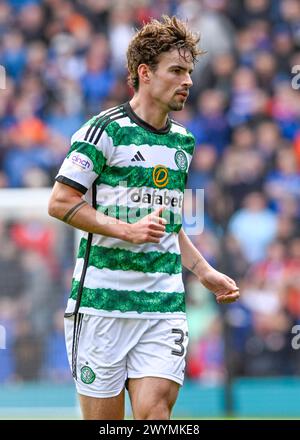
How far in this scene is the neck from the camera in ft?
19.4

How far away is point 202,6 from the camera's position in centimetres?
1483

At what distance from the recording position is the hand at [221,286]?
602 cm

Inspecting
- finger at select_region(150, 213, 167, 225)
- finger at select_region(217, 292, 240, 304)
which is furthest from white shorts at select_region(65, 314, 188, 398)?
finger at select_region(150, 213, 167, 225)

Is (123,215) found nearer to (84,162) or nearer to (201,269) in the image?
(84,162)

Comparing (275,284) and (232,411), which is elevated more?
(275,284)

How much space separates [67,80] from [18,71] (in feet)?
2.57

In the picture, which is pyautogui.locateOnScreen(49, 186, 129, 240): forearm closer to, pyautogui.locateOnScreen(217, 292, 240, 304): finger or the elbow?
the elbow

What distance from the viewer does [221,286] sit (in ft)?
19.9

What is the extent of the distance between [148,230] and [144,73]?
0.96m

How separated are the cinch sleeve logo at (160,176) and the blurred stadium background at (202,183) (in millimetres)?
4967

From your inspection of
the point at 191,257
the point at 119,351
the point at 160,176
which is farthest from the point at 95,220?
the point at 191,257

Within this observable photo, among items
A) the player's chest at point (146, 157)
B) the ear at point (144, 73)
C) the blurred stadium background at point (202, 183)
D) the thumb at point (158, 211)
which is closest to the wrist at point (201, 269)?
the player's chest at point (146, 157)

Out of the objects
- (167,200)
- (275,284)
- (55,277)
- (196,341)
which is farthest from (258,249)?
(167,200)

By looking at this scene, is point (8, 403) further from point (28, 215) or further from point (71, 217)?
point (71, 217)
